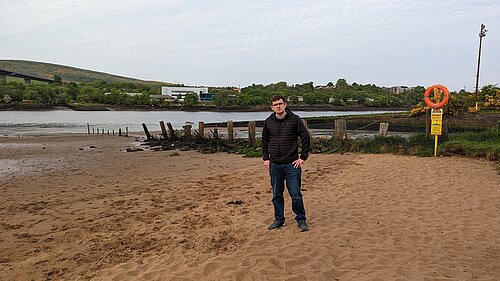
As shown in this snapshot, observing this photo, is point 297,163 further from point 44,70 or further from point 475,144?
point 44,70

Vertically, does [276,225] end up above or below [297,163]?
below

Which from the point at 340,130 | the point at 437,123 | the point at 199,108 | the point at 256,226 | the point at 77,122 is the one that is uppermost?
the point at 437,123

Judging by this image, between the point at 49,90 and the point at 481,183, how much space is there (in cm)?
11292

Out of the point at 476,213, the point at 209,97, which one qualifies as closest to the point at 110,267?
the point at 476,213

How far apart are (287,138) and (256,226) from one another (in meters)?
1.55

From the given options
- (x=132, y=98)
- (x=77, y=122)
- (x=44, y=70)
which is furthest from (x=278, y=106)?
(x=44, y=70)

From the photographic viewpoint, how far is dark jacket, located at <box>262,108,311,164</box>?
5012 mm

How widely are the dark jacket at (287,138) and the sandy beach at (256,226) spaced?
1103 millimetres

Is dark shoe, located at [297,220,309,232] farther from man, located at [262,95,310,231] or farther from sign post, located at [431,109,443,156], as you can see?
sign post, located at [431,109,443,156]

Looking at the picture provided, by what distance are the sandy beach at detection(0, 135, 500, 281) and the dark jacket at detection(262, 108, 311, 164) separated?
1103mm

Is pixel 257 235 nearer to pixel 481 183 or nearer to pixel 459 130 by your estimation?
pixel 481 183

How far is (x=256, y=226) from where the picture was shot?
5.67 meters

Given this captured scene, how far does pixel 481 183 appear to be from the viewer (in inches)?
319

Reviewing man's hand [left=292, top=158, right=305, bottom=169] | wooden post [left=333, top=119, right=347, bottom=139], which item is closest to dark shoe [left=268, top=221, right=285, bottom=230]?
man's hand [left=292, top=158, right=305, bottom=169]
